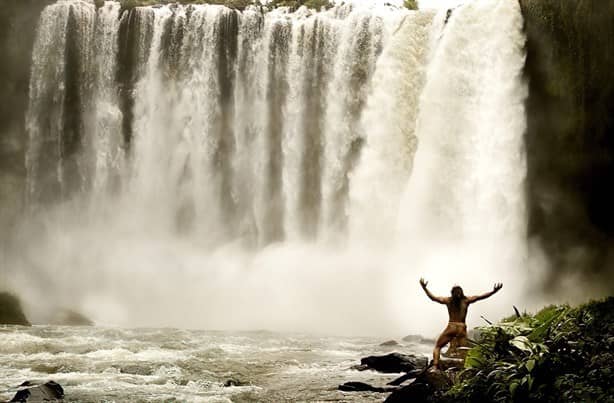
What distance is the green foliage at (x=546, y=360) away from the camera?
8562 millimetres

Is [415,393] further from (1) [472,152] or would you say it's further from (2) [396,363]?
(1) [472,152]

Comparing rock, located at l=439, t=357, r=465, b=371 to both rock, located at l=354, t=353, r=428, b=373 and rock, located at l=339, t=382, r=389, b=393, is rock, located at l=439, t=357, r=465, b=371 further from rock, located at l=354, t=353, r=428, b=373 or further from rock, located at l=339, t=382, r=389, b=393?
rock, located at l=354, t=353, r=428, b=373

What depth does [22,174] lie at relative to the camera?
113ft

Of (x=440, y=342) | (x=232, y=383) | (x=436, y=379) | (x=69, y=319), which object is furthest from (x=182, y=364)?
(x=69, y=319)

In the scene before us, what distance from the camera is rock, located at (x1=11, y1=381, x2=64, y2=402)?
11578 millimetres

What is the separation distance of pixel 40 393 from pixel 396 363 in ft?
22.5

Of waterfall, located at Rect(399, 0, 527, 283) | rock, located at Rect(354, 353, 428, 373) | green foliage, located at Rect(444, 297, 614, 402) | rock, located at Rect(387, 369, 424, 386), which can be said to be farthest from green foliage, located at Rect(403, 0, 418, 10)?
→ green foliage, located at Rect(444, 297, 614, 402)

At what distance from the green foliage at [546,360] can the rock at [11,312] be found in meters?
21.1

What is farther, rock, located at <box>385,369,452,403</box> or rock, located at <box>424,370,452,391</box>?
→ rock, located at <box>424,370,452,391</box>

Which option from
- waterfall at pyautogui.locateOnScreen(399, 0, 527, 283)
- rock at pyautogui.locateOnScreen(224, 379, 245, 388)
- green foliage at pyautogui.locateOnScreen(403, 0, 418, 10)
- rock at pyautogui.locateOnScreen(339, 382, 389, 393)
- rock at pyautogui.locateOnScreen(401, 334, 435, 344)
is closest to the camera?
rock at pyautogui.locateOnScreen(339, 382, 389, 393)

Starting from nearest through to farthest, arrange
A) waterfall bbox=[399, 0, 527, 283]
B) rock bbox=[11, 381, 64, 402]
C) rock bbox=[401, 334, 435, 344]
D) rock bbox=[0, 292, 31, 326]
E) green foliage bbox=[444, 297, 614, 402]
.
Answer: green foliage bbox=[444, 297, 614, 402] → rock bbox=[11, 381, 64, 402] → rock bbox=[401, 334, 435, 344] → rock bbox=[0, 292, 31, 326] → waterfall bbox=[399, 0, 527, 283]

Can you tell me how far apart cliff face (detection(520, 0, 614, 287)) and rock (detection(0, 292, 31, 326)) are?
61.9ft

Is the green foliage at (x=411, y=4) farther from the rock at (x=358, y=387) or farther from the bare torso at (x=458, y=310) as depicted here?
the bare torso at (x=458, y=310)

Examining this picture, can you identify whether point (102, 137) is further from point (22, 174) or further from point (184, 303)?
point (184, 303)
